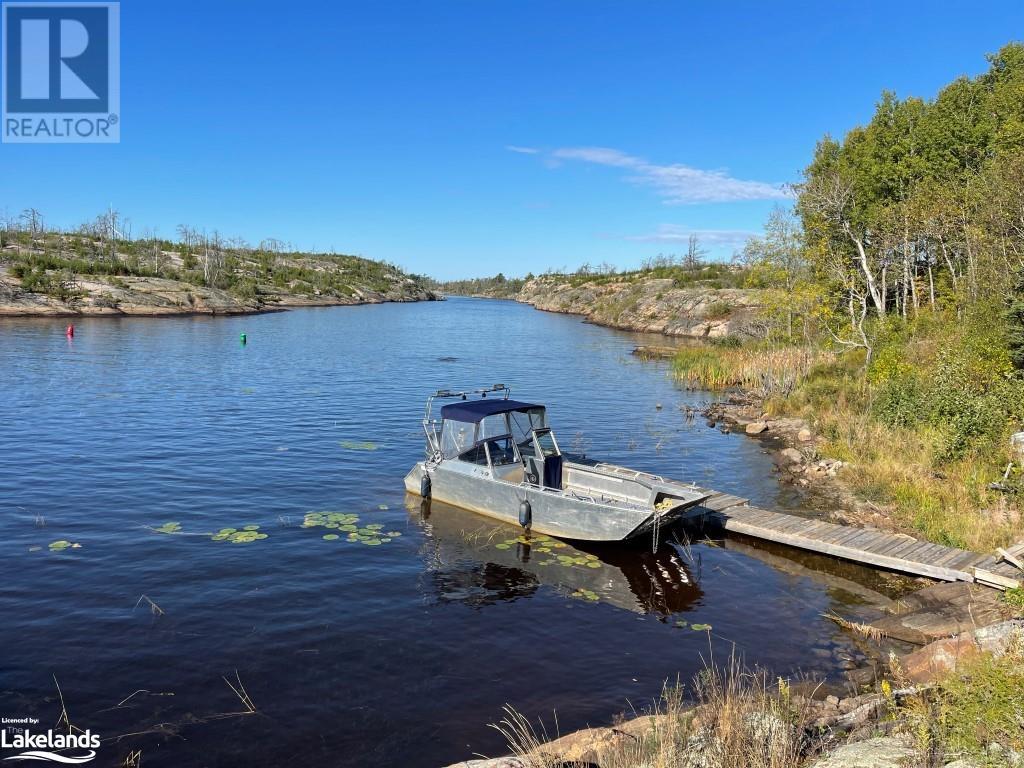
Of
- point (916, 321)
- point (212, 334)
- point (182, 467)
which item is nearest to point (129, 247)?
point (212, 334)

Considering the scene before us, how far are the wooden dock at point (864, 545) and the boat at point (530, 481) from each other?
1840mm

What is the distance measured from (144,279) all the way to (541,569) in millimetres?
99298

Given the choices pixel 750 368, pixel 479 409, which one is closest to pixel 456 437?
pixel 479 409

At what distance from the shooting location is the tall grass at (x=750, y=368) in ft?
117

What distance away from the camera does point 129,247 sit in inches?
5384

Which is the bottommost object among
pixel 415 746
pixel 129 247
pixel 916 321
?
pixel 415 746

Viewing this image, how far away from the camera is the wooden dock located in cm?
1414

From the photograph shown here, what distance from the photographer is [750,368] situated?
4116 centimetres

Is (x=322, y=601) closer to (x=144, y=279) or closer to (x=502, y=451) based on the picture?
(x=502, y=451)

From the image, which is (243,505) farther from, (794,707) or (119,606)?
(794,707)

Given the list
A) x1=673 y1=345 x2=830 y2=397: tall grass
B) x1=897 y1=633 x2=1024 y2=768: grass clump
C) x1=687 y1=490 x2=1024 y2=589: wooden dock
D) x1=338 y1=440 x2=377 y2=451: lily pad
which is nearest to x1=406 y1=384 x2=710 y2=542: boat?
x1=687 y1=490 x2=1024 y2=589: wooden dock

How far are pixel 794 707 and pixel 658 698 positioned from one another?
103 inches

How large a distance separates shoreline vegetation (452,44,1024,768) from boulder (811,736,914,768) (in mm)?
30

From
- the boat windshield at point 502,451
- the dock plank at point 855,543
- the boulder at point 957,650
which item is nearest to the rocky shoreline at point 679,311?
the dock plank at point 855,543
